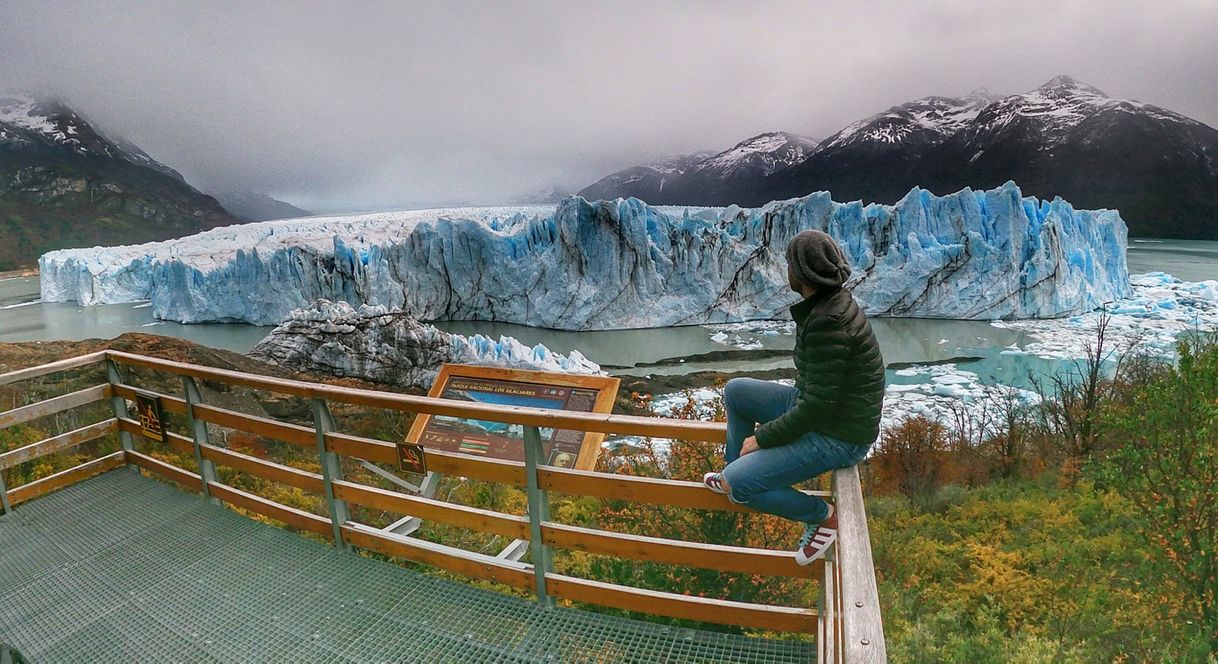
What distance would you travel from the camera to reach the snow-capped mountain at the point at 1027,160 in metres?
19.7

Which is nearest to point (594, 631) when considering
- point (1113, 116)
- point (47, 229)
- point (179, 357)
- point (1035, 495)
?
point (1035, 495)

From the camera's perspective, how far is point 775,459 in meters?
1.36

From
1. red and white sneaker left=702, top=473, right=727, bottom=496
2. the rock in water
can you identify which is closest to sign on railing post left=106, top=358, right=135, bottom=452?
red and white sneaker left=702, top=473, right=727, bottom=496

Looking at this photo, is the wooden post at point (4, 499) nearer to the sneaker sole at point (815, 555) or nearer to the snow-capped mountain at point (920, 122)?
the sneaker sole at point (815, 555)

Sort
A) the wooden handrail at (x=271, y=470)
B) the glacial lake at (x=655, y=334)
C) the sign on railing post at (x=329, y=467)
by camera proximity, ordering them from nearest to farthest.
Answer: the sign on railing post at (x=329, y=467)
the wooden handrail at (x=271, y=470)
the glacial lake at (x=655, y=334)

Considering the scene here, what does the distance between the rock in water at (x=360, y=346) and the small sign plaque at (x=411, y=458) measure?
12297 millimetres

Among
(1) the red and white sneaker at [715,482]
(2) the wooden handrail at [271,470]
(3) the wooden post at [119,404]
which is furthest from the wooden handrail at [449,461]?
(3) the wooden post at [119,404]

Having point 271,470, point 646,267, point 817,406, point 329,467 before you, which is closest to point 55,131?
point 646,267

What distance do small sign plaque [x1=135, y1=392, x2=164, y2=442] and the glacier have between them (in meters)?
15.1

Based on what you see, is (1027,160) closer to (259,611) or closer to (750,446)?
(750,446)

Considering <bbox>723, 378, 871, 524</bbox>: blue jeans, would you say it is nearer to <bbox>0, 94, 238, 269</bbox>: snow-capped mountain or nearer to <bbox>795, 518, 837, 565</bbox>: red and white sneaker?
<bbox>795, 518, 837, 565</bbox>: red and white sneaker

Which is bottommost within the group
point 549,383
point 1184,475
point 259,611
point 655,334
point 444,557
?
point 655,334

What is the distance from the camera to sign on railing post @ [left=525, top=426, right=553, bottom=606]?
5.71ft

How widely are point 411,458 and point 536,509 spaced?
0.50m
